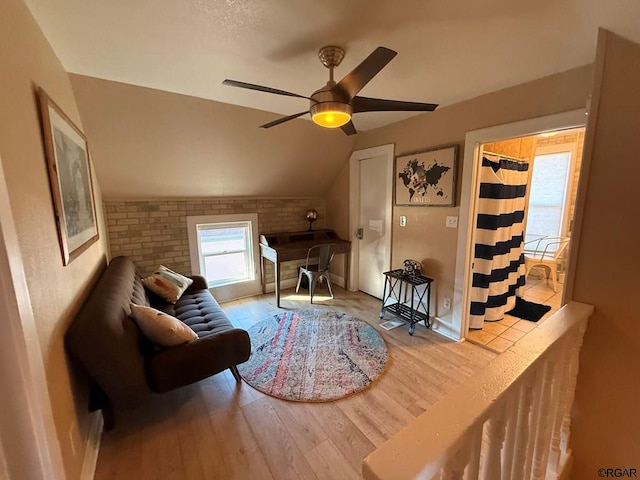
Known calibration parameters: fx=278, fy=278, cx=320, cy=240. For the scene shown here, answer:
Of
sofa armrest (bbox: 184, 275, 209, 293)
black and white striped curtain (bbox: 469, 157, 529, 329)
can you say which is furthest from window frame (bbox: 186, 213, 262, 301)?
black and white striped curtain (bbox: 469, 157, 529, 329)

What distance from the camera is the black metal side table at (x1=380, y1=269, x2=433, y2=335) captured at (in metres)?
2.93

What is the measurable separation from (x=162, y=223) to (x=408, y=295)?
3.08m

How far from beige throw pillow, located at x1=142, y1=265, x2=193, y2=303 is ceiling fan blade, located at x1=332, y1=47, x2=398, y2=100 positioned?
2.32 metres

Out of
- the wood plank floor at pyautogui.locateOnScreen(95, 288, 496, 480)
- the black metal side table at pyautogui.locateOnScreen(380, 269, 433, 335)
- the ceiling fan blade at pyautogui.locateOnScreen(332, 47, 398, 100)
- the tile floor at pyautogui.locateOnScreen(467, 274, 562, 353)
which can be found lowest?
the wood plank floor at pyautogui.locateOnScreen(95, 288, 496, 480)

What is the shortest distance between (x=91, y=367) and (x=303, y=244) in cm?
269

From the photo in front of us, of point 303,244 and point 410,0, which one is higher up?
point 410,0

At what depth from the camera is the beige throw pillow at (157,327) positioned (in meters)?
1.70

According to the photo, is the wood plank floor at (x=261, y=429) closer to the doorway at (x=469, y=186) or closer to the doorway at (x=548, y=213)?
the doorway at (x=469, y=186)

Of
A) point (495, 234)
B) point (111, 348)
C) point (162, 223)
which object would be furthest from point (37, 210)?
point (495, 234)

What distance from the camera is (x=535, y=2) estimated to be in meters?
1.27

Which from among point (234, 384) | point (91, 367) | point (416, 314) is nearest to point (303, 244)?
point (416, 314)

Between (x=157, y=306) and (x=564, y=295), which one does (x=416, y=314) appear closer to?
(x=564, y=295)

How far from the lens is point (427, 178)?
9.39ft

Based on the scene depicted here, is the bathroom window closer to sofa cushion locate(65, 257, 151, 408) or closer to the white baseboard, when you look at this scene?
sofa cushion locate(65, 257, 151, 408)
